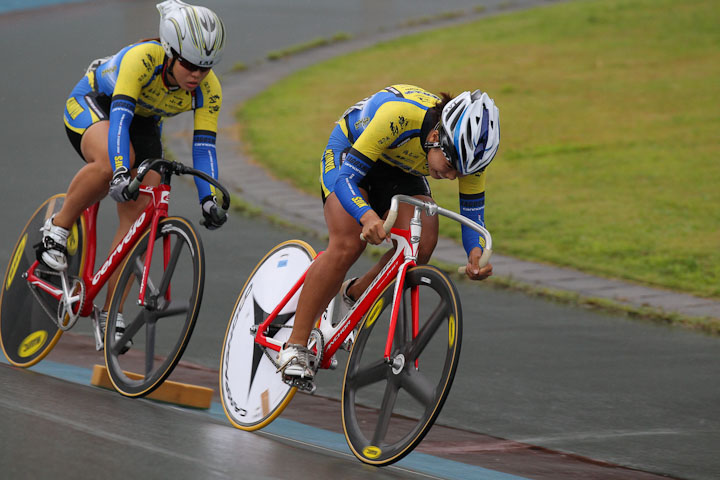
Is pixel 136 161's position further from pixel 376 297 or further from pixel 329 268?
pixel 376 297

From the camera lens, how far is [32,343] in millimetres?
5656

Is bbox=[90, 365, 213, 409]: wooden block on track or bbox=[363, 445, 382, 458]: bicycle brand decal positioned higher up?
bbox=[363, 445, 382, 458]: bicycle brand decal

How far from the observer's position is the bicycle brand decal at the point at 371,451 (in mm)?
4105

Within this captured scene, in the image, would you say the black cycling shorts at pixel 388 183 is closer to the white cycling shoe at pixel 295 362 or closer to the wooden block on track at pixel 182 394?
the white cycling shoe at pixel 295 362

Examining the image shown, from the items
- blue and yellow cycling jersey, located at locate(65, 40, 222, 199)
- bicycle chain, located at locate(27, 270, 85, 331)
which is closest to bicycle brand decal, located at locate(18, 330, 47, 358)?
bicycle chain, located at locate(27, 270, 85, 331)

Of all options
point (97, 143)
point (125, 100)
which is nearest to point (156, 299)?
point (97, 143)

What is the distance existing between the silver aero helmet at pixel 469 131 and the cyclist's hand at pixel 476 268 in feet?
1.28

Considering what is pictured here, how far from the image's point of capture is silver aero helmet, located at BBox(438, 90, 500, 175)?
155 inches

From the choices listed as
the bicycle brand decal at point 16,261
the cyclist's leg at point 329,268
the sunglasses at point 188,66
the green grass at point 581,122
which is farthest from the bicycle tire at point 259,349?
the green grass at point 581,122

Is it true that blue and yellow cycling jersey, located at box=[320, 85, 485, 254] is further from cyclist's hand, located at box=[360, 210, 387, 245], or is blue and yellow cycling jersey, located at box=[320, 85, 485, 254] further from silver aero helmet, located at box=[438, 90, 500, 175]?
silver aero helmet, located at box=[438, 90, 500, 175]

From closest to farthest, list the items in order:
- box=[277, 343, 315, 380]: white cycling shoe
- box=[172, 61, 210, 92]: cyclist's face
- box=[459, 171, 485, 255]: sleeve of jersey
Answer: box=[459, 171, 485, 255]: sleeve of jersey, box=[277, 343, 315, 380]: white cycling shoe, box=[172, 61, 210, 92]: cyclist's face

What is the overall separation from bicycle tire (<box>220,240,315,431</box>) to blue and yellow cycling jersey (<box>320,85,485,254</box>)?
73cm

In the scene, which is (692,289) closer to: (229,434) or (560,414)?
(560,414)

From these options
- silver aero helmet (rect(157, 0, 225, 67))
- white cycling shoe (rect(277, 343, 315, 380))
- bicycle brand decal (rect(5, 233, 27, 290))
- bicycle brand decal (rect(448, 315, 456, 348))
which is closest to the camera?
bicycle brand decal (rect(448, 315, 456, 348))
